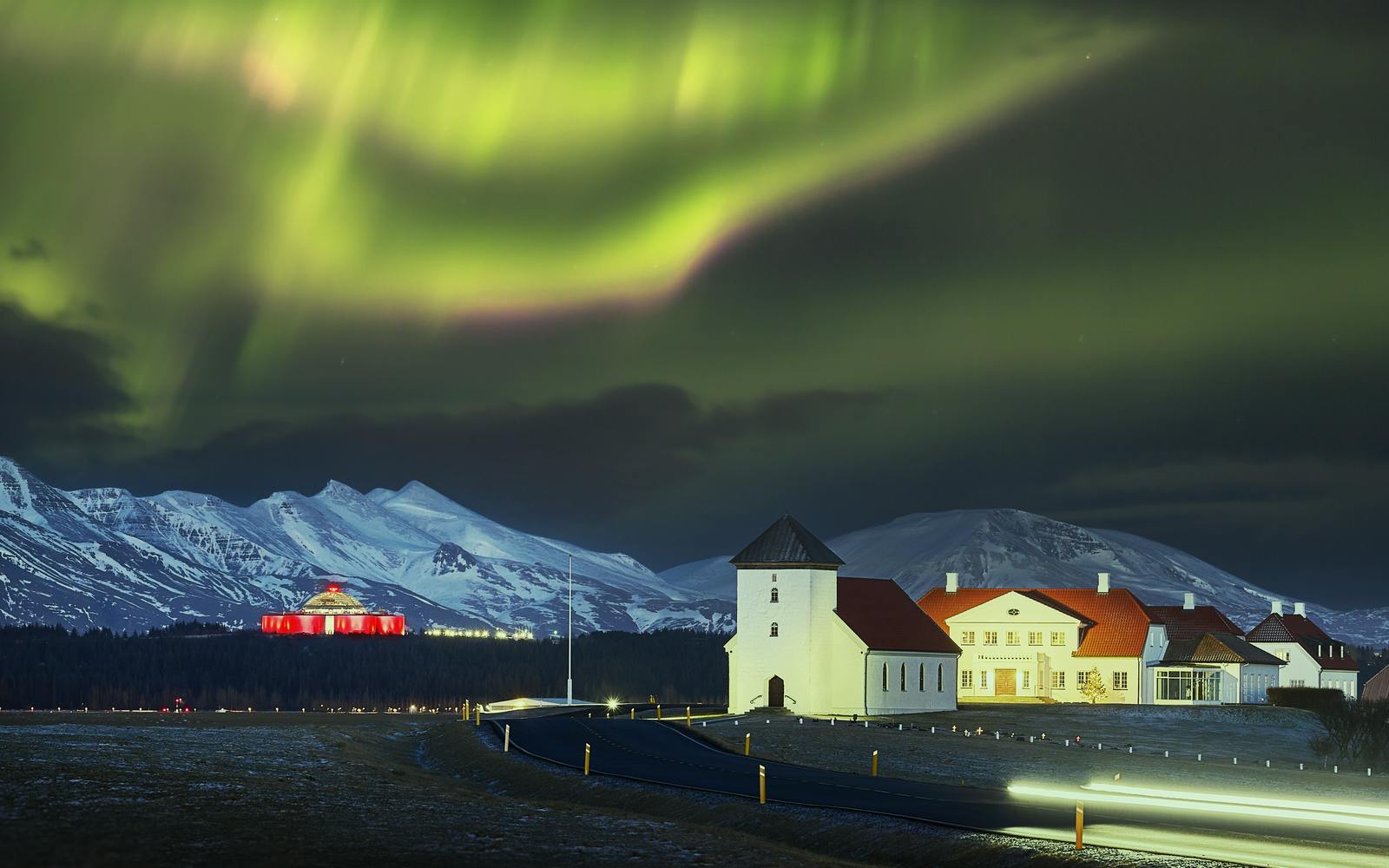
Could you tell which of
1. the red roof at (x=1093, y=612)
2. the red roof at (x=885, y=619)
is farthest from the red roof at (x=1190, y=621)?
the red roof at (x=885, y=619)

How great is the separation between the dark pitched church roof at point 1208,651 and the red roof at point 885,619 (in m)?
22.9

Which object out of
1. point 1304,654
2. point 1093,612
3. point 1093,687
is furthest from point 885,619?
point 1304,654

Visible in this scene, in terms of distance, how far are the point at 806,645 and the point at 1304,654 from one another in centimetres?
6264

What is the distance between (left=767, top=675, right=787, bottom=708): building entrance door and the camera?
11662 centimetres

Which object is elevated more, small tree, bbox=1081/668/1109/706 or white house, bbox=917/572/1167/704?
white house, bbox=917/572/1167/704

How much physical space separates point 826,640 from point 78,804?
7773 centimetres

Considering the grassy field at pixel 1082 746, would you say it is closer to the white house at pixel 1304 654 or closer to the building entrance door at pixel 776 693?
the building entrance door at pixel 776 693

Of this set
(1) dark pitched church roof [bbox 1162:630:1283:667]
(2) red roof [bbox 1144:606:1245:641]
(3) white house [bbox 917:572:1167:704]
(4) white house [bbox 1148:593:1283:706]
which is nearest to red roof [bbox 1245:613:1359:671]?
(2) red roof [bbox 1144:606:1245:641]

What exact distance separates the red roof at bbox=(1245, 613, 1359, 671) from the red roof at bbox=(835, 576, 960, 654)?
44.2 m

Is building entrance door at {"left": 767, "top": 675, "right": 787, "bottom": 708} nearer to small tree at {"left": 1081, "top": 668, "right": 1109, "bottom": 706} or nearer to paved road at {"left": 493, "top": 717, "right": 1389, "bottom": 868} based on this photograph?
small tree at {"left": 1081, "top": 668, "right": 1109, "bottom": 706}

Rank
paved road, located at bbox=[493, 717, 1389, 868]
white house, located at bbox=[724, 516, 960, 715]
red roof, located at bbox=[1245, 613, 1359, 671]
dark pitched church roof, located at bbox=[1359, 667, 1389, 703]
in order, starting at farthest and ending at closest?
red roof, located at bbox=[1245, 613, 1359, 671] → dark pitched church roof, located at bbox=[1359, 667, 1389, 703] → white house, located at bbox=[724, 516, 960, 715] → paved road, located at bbox=[493, 717, 1389, 868]

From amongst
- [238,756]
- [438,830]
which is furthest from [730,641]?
[438,830]

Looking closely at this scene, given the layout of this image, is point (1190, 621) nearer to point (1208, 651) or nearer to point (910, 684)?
point (1208, 651)

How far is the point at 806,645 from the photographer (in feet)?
383
